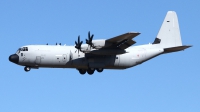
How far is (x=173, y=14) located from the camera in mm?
45469

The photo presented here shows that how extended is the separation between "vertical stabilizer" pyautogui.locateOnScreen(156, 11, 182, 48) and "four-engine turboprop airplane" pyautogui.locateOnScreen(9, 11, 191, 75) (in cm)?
147

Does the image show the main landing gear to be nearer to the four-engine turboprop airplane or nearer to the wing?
the four-engine turboprop airplane

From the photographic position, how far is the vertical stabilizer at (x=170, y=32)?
44.7 metres

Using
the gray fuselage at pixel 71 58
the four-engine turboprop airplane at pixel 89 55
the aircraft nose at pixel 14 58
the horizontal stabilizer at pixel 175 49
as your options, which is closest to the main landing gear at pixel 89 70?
the four-engine turboprop airplane at pixel 89 55

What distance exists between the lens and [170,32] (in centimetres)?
4500

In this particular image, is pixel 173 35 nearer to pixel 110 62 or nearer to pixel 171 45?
pixel 171 45

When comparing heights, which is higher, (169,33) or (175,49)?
(169,33)

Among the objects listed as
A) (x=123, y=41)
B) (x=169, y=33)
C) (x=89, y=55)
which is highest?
(x=169, y=33)

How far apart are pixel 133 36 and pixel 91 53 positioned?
13.5 feet

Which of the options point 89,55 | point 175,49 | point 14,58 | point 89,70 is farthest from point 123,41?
point 14,58

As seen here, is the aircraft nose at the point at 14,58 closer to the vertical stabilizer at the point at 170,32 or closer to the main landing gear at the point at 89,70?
the main landing gear at the point at 89,70

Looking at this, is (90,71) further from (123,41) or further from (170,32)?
(170,32)

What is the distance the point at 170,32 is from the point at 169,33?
0.14m

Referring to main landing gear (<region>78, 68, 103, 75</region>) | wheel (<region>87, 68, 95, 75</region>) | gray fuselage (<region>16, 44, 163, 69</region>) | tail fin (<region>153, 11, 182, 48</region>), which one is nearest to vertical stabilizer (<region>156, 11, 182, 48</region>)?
tail fin (<region>153, 11, 182, 48</region>)
